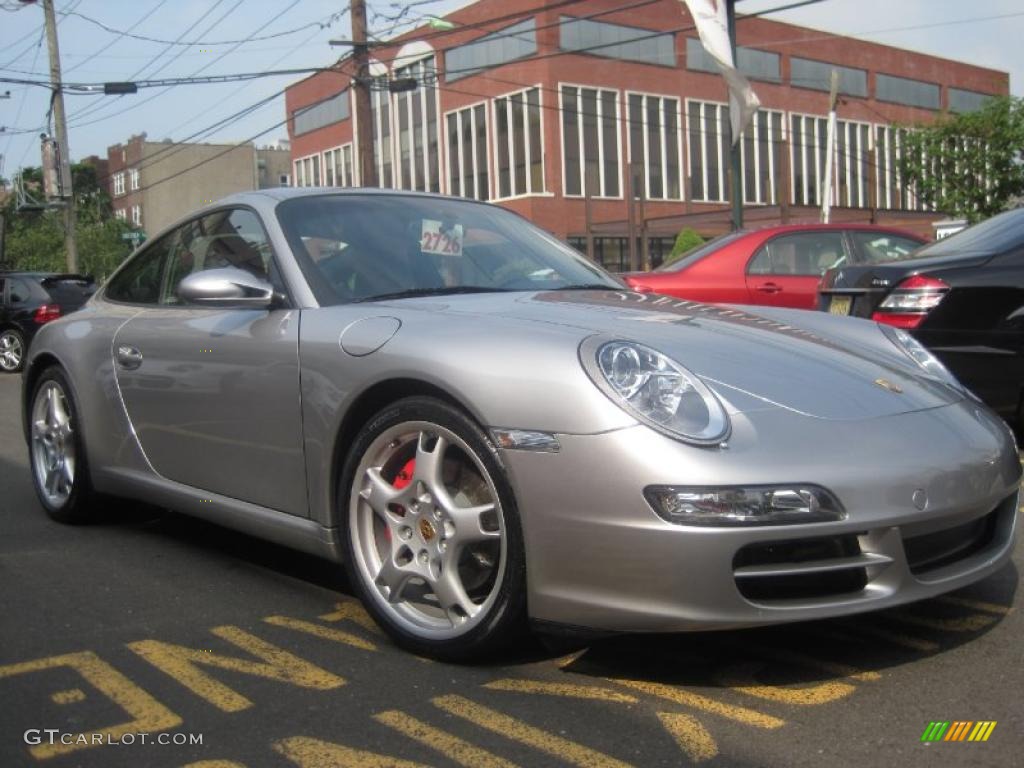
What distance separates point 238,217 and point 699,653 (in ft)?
7.55

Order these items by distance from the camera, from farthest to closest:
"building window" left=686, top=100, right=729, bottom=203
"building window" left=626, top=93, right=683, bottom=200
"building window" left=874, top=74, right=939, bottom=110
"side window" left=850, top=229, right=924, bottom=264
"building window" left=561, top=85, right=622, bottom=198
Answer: "building window" left=874, top=74, right=939, bottom=110, "building window" left=686, top=100, right=729, bottom=203, "building window" left=626, top=93, right=683, bottom=200, "building window" left=561, top=85, right=622, bottom=198, "side window" left=850, top=229, right=924, bottom=264

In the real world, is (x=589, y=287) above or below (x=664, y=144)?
below

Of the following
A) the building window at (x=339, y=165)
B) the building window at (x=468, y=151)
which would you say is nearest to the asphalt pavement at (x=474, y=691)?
the building window at (x=468, y=151)

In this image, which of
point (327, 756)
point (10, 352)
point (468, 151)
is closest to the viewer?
point (327, 756)

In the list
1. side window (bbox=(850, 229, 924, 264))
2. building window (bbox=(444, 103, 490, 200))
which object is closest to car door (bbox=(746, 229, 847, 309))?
side window (bbox=(850, 229, 924, 264))

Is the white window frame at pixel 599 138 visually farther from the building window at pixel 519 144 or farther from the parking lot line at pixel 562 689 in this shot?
the parking lot line at pixel 562 689

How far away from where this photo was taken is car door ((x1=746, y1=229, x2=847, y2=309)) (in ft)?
28.3

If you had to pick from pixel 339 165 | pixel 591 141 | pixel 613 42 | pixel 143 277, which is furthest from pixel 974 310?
pixel 339 165

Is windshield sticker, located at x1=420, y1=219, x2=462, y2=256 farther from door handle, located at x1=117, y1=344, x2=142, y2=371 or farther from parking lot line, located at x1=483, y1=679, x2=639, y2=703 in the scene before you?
parking lot line, located at x1=483, y1=679, x2=639, y2=703

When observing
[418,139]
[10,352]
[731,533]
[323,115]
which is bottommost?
[731,533]

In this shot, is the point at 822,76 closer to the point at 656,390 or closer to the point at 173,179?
the point at 173,179

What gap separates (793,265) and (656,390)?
6472 mm

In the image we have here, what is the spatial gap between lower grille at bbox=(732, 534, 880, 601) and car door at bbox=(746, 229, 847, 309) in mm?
6153

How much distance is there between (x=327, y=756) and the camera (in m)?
2.40
